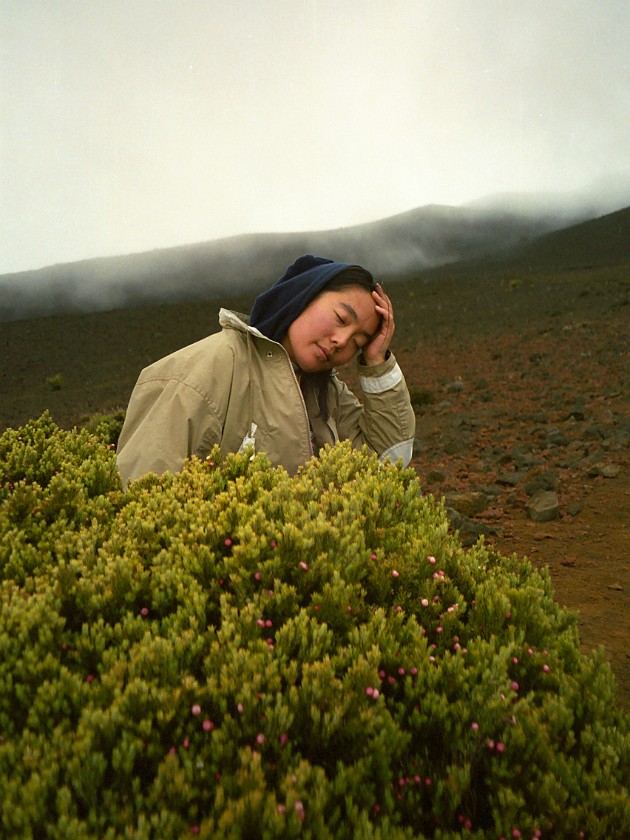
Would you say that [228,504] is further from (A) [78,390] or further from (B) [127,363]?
(B) [127,363]

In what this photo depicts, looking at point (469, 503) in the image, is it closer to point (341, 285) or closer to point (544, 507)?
point (544, 507)

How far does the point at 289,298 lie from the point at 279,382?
2.38ft

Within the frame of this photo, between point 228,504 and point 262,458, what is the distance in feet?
1.49

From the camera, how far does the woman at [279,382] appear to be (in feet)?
11.4

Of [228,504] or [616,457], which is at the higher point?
[228,504]

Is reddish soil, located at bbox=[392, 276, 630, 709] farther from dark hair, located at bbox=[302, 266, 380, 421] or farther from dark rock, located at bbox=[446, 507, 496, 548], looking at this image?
dark hair, located at bbox=[302, 266, 380, 421]

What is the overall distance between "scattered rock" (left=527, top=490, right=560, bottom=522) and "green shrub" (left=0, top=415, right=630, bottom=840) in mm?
5395

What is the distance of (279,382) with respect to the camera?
3.92m

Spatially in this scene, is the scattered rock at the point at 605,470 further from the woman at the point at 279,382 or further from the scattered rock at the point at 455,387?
the scattered rock at the point at 455,387

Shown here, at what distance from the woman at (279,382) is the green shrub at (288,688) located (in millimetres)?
909

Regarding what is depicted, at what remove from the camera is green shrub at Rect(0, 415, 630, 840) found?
149 centimetres

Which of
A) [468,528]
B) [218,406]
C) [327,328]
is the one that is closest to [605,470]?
[468,528]

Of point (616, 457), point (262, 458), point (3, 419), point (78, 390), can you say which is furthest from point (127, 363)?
point (262, 458)

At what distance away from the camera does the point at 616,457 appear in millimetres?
9539
